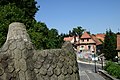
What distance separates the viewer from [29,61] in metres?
7.50

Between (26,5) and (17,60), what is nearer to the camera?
(17,60)

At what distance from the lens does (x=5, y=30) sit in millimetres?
27531

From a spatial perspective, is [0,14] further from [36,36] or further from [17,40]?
[17,40]

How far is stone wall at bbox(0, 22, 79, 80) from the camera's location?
24.2ft

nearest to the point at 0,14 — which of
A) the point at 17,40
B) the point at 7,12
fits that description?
the point at 7,12

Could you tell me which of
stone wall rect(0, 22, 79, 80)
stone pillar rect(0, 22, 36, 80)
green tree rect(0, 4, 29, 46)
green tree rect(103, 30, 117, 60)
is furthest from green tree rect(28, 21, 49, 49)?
green tree rect(103, 30, 117, 60)

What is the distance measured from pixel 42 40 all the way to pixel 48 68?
956 inches

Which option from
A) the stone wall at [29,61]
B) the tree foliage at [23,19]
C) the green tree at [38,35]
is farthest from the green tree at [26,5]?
the stone wall at [29,61]

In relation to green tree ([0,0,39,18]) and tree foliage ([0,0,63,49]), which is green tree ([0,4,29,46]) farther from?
green tree ([0,0,39,18])

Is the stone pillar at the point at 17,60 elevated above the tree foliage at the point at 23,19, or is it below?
below

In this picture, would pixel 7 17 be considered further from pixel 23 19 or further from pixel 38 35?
pixel 38 35

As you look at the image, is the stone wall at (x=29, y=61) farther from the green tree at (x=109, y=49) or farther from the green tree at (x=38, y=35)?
the green tree at (x=109, y=49)

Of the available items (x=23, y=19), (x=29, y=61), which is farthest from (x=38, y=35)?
(x=29, y=61)

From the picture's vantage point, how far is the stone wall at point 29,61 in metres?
7.37
